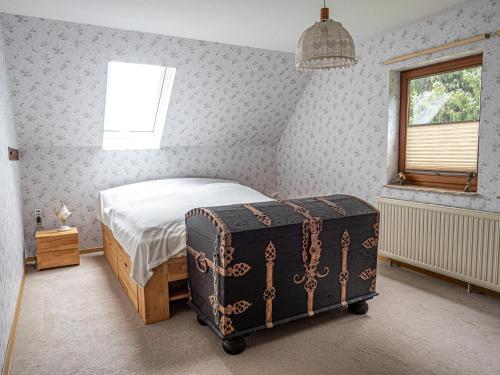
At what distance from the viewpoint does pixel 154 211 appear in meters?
2.94

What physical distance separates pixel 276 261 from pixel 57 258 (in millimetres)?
2498

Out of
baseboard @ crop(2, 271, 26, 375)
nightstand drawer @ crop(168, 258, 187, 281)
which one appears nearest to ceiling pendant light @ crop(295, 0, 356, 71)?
nightstand drawer @ crop(168, 258, 187, 281)

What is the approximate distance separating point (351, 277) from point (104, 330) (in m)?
1.66

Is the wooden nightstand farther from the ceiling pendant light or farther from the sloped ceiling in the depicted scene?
the ceiling pendant light

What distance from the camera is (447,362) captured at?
6.76 ft

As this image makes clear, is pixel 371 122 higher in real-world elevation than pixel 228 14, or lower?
lower

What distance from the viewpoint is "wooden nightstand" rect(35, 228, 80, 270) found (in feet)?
11.7

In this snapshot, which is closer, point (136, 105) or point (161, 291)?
point (161, 291)

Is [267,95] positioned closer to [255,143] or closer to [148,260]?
[255,143]

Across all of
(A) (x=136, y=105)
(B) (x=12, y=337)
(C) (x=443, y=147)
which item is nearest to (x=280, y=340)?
(B) (x=12, y=337)

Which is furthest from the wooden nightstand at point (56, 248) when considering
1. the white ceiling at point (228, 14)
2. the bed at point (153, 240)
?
the white ceiling at point (228, 14)

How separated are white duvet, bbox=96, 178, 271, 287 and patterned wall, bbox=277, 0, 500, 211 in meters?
1.16

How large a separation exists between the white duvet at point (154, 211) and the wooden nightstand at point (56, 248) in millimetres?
378

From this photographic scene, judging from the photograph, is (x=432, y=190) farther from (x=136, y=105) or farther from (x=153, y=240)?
(x=136, y=105)
